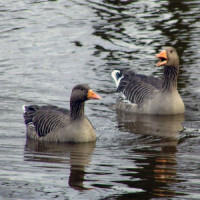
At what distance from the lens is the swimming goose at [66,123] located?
44.3 feet

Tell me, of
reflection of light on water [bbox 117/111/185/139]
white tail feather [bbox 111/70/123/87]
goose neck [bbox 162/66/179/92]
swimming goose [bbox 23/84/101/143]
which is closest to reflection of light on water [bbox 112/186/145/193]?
swimming goose [bbox 23/84/101/143]

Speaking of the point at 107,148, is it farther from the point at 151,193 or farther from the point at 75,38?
the point at 75,38

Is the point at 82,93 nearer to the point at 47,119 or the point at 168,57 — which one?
the point at 47,119

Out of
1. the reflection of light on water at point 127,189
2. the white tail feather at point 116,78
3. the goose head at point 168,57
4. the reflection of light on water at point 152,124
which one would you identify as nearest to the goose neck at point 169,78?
the goose head at point 168,57

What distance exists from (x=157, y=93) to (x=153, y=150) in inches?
145

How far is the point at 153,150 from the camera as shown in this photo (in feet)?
42.3

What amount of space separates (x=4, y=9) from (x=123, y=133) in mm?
13139

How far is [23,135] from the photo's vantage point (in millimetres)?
14422

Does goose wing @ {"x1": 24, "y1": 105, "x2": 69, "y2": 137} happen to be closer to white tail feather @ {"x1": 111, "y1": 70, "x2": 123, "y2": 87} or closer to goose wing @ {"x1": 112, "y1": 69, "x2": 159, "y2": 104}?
goose wing @ {"x1": 112, "y1": 69, "x2": 159, "y2": 104}

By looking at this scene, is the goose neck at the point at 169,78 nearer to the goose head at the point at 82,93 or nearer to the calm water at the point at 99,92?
the calm water at the point at 99,92

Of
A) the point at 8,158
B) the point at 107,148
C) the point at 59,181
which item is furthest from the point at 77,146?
the point at 59,181

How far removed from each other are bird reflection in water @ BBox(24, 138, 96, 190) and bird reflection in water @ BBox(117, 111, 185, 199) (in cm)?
79

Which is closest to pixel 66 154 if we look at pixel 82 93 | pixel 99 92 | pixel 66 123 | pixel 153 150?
pixel 66 123

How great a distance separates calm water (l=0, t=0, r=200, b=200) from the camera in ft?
35.2
